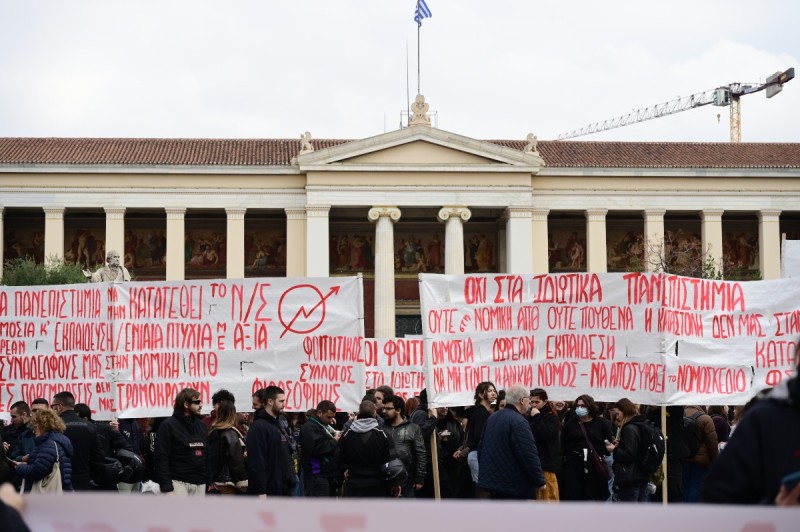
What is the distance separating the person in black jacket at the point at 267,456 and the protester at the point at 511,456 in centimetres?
167

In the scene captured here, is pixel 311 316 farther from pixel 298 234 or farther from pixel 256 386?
pixel 298 234

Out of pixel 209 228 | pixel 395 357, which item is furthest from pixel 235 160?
pixel 395 357

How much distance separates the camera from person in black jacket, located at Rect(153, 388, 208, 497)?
1025 centimetres

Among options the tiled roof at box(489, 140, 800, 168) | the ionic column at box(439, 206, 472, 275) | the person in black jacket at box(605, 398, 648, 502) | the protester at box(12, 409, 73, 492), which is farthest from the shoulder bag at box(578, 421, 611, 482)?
the tiled roof at box(489, 140, 800, 168)

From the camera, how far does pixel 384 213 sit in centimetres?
4966

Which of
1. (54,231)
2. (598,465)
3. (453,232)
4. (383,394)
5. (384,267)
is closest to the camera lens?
(598,465)

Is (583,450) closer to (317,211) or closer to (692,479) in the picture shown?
(692,479)

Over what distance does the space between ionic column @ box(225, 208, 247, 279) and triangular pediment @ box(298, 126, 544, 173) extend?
141 inches

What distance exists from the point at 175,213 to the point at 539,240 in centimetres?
1573

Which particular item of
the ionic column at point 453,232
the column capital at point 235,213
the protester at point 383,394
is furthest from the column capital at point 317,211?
the protester at point 383,394

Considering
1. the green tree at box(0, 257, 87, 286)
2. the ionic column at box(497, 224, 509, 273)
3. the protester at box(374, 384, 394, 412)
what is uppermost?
the ionic column at box(497, 224, 509, 273)

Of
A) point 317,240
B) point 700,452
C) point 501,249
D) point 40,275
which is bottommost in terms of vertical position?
point 700,452

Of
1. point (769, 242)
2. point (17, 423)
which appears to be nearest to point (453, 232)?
point (769, 242)

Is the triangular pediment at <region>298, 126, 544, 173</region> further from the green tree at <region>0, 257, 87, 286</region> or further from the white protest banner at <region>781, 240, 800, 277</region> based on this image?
the white protest banner at <region>781, 240, 800, 277</region>
